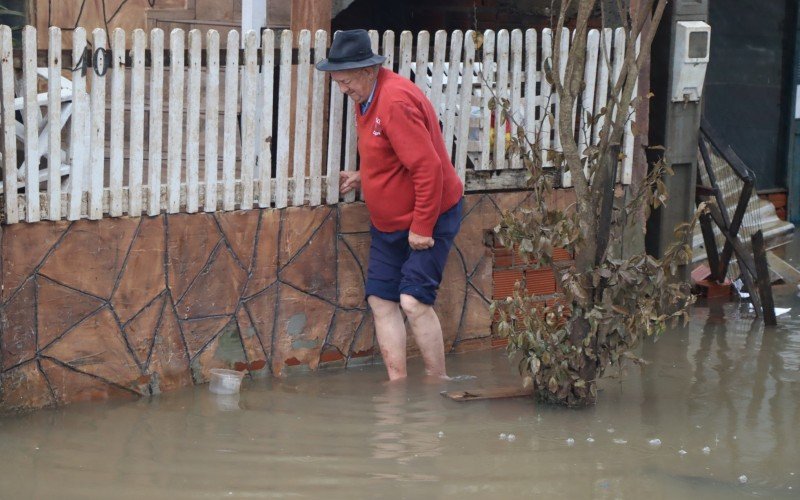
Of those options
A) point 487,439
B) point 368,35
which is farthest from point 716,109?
point 487,439

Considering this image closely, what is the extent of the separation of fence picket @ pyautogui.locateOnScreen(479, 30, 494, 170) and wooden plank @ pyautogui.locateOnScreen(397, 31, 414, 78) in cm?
47

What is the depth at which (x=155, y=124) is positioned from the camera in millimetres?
5977

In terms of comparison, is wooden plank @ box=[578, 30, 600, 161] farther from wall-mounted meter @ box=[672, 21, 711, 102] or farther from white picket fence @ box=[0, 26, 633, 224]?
wall-mounted meter @ box=[672, 21, 711, 102]

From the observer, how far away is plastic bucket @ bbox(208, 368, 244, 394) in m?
6.17

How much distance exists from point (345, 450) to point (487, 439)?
66 centimetres

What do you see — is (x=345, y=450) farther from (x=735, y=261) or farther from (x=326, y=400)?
(x=735, y=261)

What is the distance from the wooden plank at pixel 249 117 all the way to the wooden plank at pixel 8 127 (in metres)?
1.22

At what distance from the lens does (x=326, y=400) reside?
6160 mm

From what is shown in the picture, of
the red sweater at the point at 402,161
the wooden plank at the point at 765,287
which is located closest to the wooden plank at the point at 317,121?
the red sweater at the point at 402,161

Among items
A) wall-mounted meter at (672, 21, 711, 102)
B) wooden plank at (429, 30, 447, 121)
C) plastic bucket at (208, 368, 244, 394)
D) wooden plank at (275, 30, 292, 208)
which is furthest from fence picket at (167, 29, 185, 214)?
wall-mounted meter at (672, 21, 711, 102)

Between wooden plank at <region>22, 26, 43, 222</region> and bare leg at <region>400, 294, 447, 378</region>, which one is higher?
wooden plank at <region>22, 26, 43, 222</region>

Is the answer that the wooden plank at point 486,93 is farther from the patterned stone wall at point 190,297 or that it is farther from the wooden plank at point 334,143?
the wooden plank at point 334,143

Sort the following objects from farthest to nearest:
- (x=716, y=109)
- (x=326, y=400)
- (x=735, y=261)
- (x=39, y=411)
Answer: (x=716, y=109)
(x=735, y=261)
(x=326, y=400)
(x=39, y=411)

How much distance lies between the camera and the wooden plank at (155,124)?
586cm
